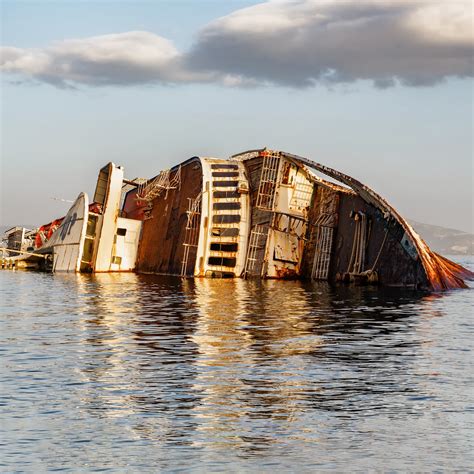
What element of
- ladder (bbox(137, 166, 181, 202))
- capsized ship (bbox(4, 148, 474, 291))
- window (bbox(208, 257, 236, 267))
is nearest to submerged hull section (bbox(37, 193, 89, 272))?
capsized ship (bbox(4, 148, 474, 291))

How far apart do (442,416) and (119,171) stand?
58.2 m

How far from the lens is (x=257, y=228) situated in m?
64.9

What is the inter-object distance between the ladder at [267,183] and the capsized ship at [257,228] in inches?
2.9

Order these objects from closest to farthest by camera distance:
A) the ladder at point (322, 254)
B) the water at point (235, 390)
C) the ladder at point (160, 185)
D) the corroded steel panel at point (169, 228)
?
the water at point (235, 390) → the ladder at point (322, 254) → the corroded steel panel at point (169, 228) → the ladder at point (160, 185)

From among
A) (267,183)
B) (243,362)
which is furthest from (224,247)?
(243,362)

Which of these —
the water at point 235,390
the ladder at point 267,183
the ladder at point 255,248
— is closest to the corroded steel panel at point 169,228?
the ladder at point 255,248

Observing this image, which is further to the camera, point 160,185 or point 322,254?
point 160,185

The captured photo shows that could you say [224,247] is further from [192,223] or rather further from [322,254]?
[322,254]

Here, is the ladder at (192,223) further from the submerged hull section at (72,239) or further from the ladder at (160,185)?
the submerged hull section at (72,239)

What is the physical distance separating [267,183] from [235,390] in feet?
142

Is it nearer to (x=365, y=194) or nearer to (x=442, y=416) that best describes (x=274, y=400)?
(x=442, y=416)

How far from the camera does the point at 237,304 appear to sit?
4856 centimetres

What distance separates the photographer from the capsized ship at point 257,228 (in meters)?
58.1

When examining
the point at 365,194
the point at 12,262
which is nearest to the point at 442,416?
the point at 365,194
